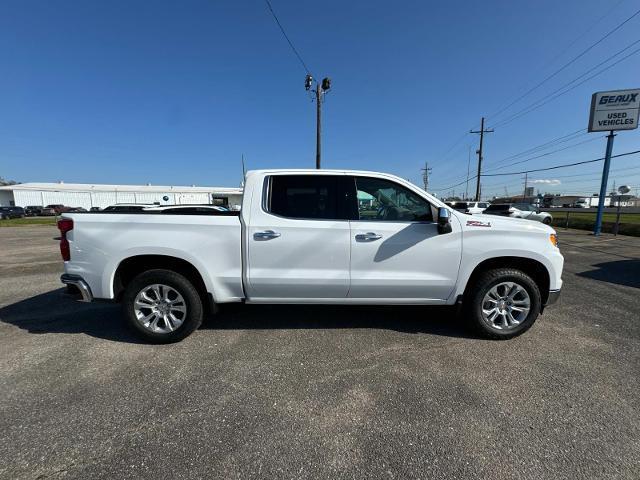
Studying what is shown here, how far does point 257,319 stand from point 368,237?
1928mm

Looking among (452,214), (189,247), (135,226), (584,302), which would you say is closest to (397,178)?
(452,214)

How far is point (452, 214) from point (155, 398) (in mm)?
3444

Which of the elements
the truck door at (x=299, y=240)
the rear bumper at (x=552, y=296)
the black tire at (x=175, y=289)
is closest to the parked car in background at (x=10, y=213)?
Result: the black tire at (x=175, y=289)

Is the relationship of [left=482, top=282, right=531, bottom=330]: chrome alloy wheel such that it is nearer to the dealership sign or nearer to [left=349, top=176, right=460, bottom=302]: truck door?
[left=349, top=176, right=460, bottom=302]: truck door

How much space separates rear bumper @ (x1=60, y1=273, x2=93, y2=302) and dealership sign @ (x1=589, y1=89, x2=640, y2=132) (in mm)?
22401

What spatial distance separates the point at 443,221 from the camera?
328 cm

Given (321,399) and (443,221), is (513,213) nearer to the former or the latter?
(443,221)

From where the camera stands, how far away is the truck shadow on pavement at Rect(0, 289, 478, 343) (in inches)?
152

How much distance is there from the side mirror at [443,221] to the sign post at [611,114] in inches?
679

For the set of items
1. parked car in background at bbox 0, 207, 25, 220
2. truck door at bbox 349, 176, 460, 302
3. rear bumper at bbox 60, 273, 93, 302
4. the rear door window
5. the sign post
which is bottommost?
parked car in background at bbox 0, 207, 25, 220

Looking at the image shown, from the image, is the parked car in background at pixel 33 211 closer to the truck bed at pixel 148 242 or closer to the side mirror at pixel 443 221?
the truck bed at pixel 148 242

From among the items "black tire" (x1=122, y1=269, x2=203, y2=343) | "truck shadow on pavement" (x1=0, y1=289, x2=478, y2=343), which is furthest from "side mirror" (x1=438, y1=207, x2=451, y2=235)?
"black tire" (x1=122, y1=269, x2=203, y2=343)

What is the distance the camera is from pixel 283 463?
1.95m

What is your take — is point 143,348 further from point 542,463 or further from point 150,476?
point 542,463
